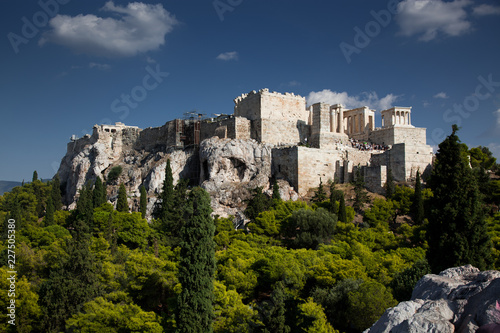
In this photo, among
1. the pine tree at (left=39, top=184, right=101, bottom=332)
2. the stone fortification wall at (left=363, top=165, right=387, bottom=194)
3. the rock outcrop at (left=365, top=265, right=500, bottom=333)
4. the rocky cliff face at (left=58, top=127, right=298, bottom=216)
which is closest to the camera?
the rock outcrop at (left=365, top=265, right=500, bottom=333)

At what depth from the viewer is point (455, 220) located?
18.7 meters

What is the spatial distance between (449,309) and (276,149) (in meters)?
37.1

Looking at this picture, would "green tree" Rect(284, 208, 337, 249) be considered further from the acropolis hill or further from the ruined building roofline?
the ruined building roofline

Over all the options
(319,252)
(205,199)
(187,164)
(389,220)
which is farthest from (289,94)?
(205,199)

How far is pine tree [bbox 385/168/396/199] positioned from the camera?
38562mm

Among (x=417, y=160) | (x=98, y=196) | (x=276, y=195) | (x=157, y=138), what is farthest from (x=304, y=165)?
(x=157, y=138)

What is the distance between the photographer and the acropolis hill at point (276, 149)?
4156cm

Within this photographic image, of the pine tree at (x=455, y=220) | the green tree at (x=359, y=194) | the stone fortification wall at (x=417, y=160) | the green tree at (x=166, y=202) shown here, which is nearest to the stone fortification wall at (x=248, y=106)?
the green tree at (x=166, y=202)

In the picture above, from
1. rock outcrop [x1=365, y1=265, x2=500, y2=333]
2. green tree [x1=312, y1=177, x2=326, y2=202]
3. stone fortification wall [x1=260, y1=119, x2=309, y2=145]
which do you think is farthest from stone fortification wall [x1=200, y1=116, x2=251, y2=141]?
rock outcrop [x1=365, y1=265, x2=500, y2=333]

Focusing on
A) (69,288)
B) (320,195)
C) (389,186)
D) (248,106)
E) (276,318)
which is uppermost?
(248,106)

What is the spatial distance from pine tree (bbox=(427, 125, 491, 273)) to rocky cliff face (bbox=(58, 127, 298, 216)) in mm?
21860

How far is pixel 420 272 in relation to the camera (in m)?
19.7

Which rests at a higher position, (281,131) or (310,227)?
(281,131)

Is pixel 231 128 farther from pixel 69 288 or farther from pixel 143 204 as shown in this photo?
pixel 69 288
